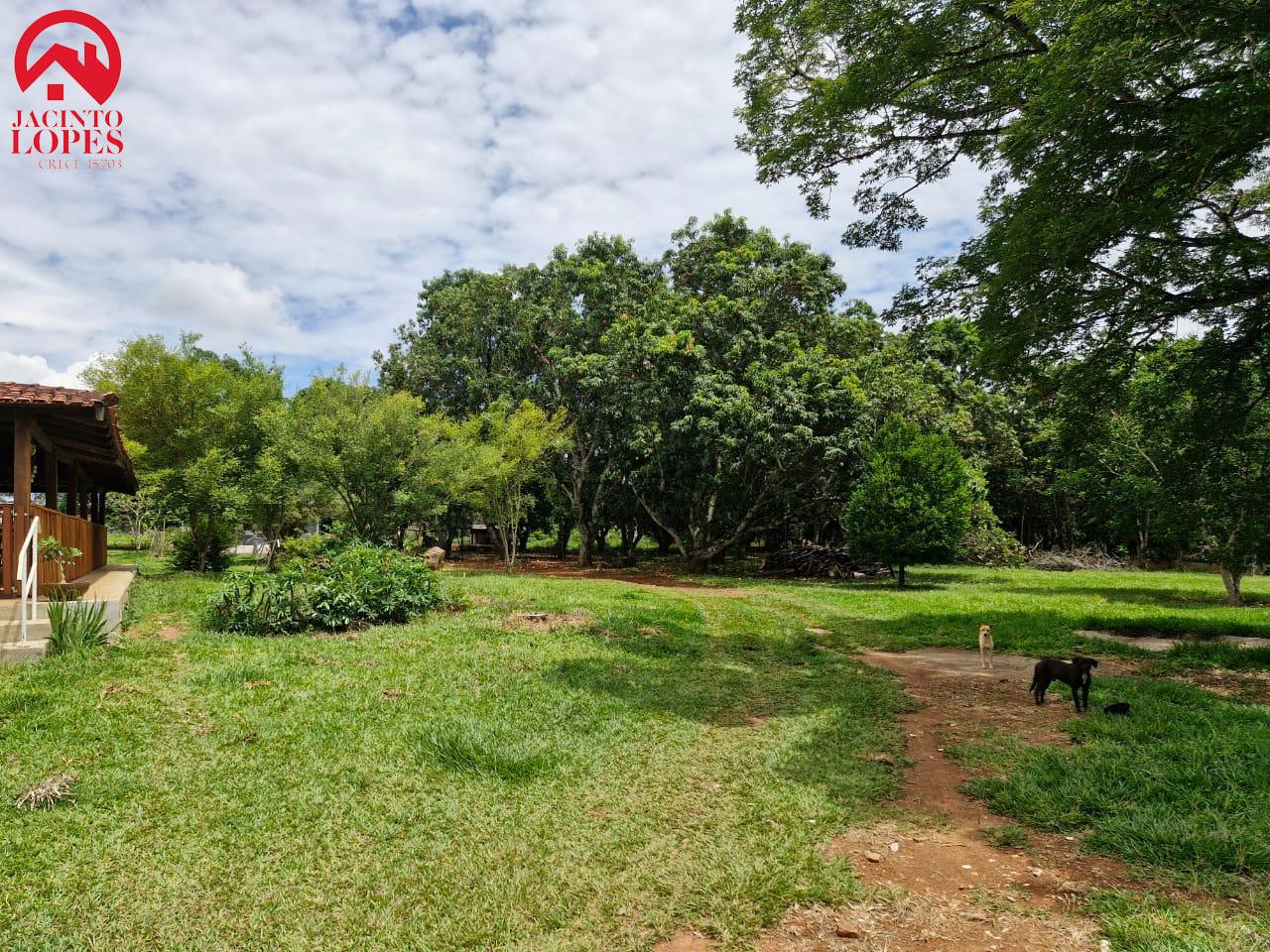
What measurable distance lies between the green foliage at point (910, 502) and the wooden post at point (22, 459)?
18.4 meters

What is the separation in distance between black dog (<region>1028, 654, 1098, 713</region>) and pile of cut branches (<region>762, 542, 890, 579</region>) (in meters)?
16.9

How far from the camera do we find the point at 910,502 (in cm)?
1902

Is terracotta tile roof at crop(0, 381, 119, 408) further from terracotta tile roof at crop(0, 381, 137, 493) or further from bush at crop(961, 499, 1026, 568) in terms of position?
bush at crop(961, 499, 1026, 568)

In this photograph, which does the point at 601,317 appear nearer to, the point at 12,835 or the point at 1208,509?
the point at 1208,509

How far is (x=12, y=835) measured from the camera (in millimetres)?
3680

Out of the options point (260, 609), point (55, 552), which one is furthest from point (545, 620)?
point (55, 552)

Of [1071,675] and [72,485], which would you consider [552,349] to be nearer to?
[72,485]

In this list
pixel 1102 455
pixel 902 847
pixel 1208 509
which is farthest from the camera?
pixel 1102 455

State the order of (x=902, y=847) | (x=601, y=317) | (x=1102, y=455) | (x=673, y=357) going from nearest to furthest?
1. (x=902, y=847)
2. (x=1102, y=455)
3. (x=673, y=357)
4. (x=601, y=317)

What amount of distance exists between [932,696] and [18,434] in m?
10.9

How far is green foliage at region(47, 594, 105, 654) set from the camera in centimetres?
681

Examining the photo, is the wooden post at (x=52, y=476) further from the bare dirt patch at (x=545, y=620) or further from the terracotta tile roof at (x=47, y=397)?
the bare dirt patch at (x=545, y=620)

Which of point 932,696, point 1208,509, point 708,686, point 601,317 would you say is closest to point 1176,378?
point 1208,509

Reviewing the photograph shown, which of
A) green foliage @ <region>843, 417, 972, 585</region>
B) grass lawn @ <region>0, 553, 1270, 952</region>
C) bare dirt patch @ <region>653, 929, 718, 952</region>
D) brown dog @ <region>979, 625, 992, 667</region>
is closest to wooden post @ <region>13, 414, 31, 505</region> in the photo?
grass lawn @ <region>0, 553, 1270, 952</region>
